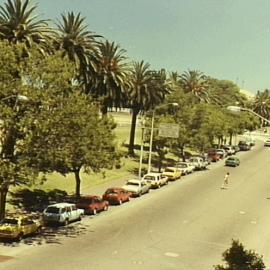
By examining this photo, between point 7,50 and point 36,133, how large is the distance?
214 inches

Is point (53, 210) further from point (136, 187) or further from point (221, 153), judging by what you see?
point (221, 153)

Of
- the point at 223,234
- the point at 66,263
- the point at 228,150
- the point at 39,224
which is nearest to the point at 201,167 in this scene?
the point at 228,150

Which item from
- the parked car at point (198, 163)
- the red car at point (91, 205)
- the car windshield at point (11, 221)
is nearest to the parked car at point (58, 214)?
the red car at point (91, 205)

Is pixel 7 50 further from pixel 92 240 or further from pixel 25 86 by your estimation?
pixel 92 240

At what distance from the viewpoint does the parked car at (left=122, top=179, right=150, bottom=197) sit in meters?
52.6

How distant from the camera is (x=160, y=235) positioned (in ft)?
119

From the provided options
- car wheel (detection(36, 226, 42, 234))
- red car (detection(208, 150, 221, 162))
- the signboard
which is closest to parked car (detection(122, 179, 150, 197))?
the signboard

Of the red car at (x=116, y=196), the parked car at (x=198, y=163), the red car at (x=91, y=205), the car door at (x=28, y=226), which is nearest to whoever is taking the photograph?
the car door at (x=28, y=226)

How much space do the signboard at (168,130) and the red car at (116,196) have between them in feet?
61.2

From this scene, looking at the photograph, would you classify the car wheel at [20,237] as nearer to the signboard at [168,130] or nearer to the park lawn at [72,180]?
the park lawn at [72,180]

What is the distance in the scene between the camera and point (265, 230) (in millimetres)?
40531

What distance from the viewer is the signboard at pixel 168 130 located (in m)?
67.2

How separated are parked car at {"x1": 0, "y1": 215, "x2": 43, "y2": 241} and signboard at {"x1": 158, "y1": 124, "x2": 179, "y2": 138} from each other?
34.9 meters

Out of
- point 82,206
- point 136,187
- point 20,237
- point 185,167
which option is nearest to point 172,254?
point 20,237
